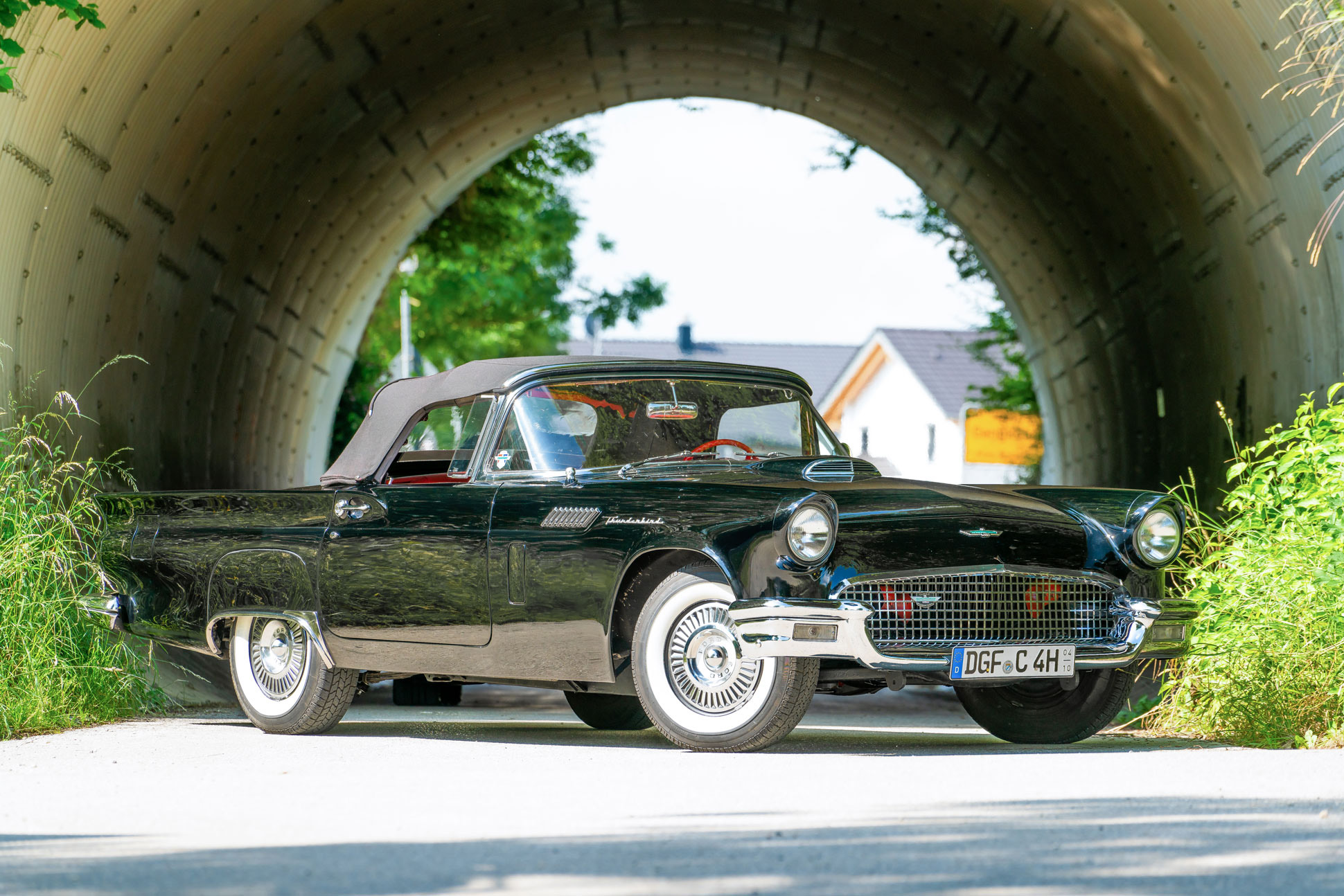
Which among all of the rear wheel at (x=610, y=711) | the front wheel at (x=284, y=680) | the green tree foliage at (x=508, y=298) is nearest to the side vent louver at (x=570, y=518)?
the front wheel at (x=284, y=680)

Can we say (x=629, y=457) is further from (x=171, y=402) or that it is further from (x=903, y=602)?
(x=171, y=402)

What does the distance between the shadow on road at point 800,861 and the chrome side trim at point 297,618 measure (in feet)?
8.97

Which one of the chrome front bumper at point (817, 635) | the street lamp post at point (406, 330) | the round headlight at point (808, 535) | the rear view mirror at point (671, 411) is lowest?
the chrome front bumper at point (817, 635)

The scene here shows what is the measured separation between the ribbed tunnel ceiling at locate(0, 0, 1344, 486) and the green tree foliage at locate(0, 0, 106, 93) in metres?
0.45

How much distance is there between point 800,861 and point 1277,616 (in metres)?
3.87

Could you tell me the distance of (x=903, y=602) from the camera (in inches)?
234

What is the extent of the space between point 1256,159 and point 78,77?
273 inches

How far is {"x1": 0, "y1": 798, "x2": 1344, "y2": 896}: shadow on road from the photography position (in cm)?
368

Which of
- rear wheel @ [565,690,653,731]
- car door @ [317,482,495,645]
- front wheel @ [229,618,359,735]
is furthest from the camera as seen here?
rear wheel @ [565,690,653,731]

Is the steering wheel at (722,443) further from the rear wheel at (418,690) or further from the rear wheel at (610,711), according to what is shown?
the rear wheel at (418,690)

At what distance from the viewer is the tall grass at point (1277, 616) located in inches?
271

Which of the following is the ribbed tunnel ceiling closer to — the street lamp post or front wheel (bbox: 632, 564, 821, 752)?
front wheel (bbox: 632, 564, 821, 752)

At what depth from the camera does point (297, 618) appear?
7234mm

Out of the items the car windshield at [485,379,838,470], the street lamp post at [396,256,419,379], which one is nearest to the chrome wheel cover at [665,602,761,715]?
the car windshield at [485,379,838,470]
